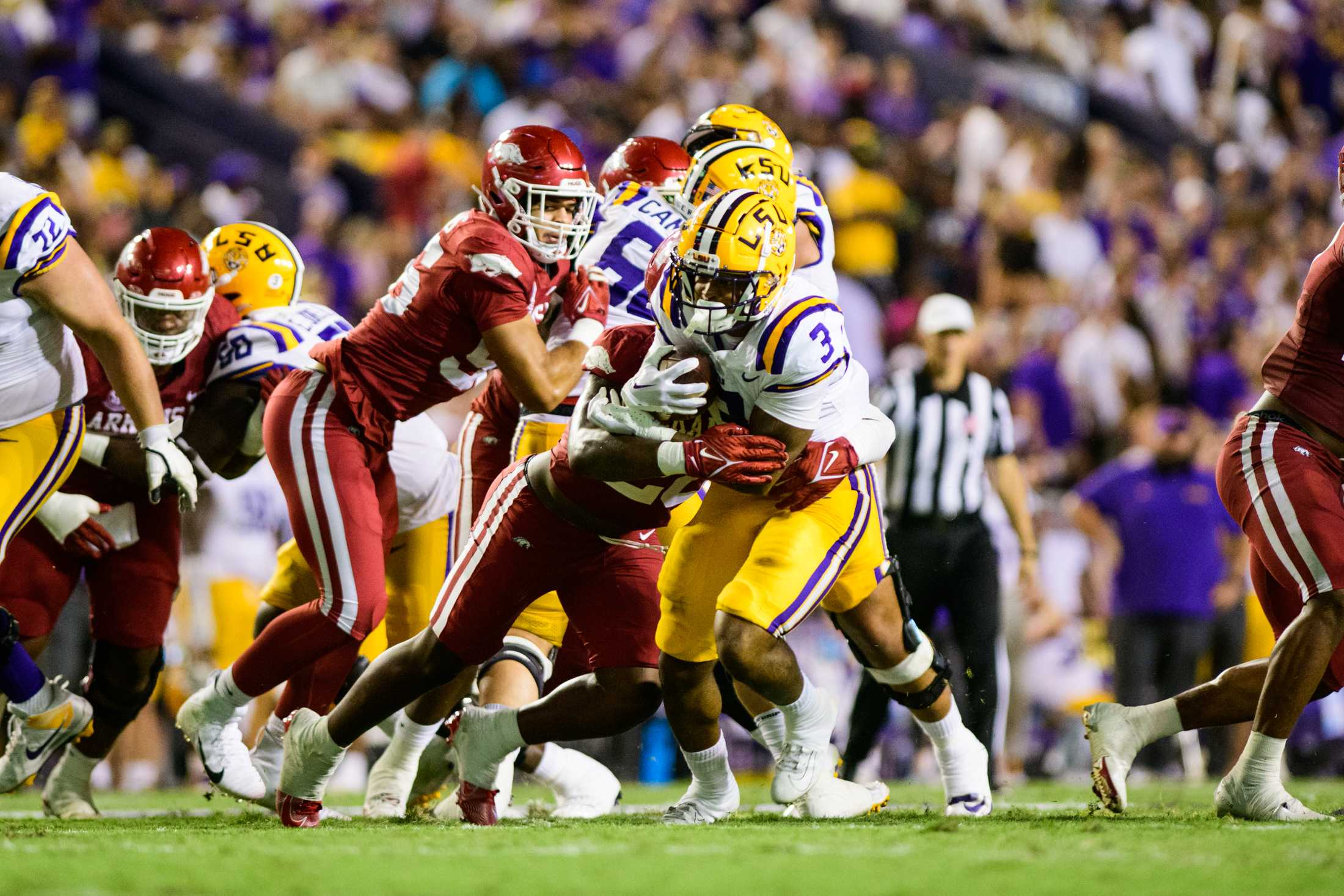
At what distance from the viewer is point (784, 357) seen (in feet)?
15.3

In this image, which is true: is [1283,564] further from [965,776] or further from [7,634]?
[7,634]

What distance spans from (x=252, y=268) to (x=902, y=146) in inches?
299

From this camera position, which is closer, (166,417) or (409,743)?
(409,743)

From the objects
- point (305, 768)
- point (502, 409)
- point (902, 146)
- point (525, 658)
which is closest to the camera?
point (305, 768)

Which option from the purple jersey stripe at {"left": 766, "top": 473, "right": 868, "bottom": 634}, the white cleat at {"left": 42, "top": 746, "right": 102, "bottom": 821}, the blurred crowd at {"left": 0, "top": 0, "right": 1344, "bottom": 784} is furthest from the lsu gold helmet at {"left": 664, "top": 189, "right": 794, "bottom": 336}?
the blurred crowd at {"left": 0, "top": 0, "right": 1344, "bottom": 784}

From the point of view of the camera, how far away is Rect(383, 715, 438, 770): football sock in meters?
5.62

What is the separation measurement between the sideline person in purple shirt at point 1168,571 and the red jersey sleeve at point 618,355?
494 cm

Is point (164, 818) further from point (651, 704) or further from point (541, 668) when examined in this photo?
point (651, 704)

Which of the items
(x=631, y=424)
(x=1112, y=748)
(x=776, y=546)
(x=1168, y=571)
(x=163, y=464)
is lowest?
(x=1112, y=748)

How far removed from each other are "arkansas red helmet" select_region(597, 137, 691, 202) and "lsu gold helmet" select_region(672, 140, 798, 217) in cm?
47

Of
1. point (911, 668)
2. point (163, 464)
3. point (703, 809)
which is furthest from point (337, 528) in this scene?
point (911, 668)

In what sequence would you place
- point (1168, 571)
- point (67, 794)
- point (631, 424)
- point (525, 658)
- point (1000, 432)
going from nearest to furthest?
point (631, 424) < point (525, 658) < point (67, 794) < point (1000, 432) < point (1168, 571)

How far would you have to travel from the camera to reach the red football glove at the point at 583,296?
19.0 feet

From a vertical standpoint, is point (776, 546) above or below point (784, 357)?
below
